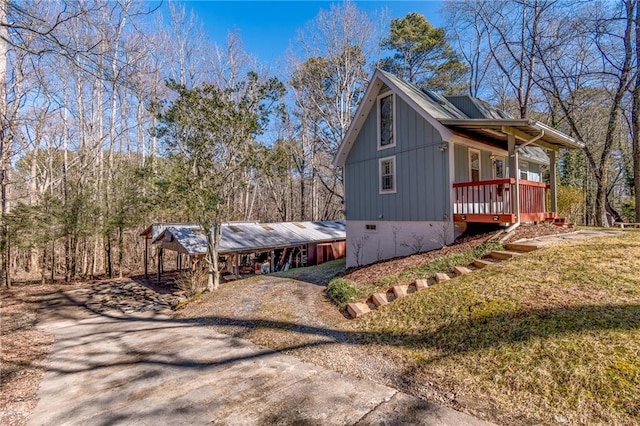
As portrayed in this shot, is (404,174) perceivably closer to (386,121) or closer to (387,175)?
(387,175)

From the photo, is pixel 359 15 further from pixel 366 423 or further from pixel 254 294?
pixel 366 423

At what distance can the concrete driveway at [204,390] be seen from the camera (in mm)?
3121

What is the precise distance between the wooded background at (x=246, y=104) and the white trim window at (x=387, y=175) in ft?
12.6

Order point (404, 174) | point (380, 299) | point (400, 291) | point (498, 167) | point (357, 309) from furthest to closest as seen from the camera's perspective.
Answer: point (498, 167) → point (404, 174) → point (400, 291) → point (380, 299) → point (357, 309)

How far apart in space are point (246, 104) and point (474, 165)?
8342mm

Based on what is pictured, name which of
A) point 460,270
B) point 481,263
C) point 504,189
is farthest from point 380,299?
point 504,189

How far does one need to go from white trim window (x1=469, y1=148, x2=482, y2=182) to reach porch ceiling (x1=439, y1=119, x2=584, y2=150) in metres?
0.55

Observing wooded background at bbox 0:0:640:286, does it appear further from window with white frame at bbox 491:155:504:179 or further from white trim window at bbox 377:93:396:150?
window with white frame at bbox 491:155:504:179

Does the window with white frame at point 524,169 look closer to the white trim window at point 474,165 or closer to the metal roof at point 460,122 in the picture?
the metal roof at point 460,122

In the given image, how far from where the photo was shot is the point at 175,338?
5930mm

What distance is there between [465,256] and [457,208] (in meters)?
2.74

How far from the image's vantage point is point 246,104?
395 inches

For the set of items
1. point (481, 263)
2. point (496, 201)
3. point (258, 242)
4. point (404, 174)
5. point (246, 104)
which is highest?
point (246, 104)

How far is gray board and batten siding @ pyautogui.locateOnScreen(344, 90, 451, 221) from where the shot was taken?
991cm
